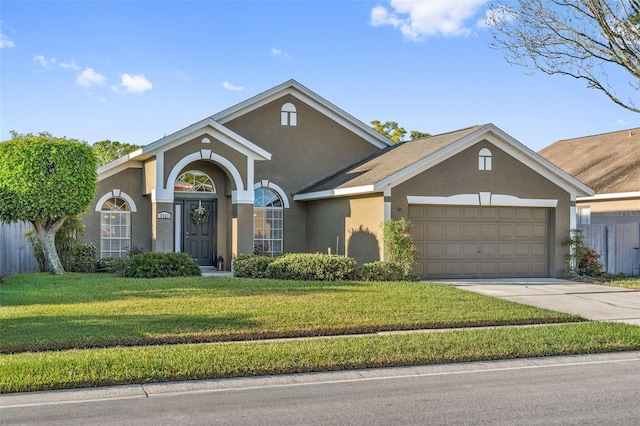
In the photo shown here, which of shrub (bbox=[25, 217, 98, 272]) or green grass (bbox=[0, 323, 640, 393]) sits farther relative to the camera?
shrub (bbox=[25, 217, 98, 272])

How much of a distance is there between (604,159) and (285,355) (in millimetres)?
24565

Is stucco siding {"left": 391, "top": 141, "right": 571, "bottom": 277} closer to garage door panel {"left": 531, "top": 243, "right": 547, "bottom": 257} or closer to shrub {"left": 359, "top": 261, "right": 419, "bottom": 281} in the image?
garage door panel {"left": 531, "top": 243, "right": 547, "bottom": 257}

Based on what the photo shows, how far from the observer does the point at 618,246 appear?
81.7ft

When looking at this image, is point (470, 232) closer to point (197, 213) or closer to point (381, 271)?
point (381, 271)

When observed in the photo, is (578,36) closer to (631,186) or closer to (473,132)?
(473,132)

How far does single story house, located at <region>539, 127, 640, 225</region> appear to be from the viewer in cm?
2734

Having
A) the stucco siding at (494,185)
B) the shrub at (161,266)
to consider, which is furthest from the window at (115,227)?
the stucco siding at (494,185)

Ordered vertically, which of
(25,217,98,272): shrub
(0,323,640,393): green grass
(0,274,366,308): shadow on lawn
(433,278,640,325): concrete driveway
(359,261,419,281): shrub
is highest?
(25,217,98,272): shrub

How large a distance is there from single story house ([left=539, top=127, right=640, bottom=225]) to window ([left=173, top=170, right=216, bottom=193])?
41.3ft

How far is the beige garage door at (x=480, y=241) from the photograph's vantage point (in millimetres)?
21953

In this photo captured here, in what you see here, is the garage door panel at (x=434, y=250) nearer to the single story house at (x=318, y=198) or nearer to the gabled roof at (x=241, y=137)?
the single story house at (x=318, y=198)

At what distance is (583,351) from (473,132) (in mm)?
11186

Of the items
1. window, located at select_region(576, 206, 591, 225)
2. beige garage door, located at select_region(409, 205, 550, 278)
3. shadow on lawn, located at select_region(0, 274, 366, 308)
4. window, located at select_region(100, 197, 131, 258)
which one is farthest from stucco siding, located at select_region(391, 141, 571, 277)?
window, located at select_region(100, 197, 131, 258)

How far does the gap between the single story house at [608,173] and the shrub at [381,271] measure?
27.6ft
